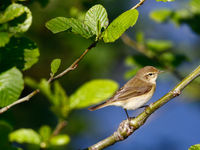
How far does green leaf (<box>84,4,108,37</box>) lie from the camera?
184cm

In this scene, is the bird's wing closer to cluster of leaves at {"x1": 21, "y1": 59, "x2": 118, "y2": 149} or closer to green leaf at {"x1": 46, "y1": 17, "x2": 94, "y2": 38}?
cluster of leaves at {"x1": 21, "y1": 59, "x2": 118, "y2": 149}

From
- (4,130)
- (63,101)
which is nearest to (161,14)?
(63,101)

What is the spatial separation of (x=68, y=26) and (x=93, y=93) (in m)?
0.95

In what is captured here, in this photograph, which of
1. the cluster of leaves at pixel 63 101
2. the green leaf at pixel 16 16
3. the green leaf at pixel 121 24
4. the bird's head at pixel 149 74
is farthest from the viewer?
the bird's head at pixel 149 74

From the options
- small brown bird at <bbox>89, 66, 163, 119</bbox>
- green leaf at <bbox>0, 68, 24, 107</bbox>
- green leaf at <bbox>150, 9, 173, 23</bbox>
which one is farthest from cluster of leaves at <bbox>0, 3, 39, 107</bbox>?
green leaf at <bbox>150, 9, 173, 23</bbox>

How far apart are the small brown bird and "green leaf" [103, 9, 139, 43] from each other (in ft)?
4.87

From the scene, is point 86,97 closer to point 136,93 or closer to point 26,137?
point 26,137

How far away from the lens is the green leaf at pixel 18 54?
2.11m

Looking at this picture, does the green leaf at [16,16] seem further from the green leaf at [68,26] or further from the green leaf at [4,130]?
the green leaf at [4,130]

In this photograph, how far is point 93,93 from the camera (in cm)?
262

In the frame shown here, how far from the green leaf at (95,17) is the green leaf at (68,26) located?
0.03 meters

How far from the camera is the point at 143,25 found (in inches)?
191

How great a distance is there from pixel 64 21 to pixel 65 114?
0.99 m

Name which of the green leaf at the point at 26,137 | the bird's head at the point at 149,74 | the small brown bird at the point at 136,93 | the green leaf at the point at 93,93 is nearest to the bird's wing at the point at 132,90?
the small brown bird at the point at 136,93
